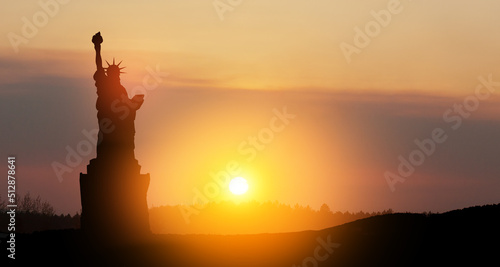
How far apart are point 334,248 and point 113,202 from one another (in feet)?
34.0

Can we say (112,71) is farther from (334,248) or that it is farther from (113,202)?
(334,248)

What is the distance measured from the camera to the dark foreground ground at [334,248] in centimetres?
3030

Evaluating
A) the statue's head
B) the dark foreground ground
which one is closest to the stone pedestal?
the dark foreground ground

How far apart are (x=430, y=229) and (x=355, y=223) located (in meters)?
3.16

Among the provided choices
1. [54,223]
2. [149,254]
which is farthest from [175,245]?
[54,223]

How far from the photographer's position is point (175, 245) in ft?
110

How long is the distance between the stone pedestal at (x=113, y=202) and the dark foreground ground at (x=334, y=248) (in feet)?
3.03

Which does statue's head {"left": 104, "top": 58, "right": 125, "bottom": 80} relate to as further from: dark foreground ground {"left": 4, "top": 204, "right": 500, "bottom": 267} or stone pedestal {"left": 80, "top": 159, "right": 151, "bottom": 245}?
dark foreground ground {"left": 4, "top": 204, "right": 500, "bottom": 267}

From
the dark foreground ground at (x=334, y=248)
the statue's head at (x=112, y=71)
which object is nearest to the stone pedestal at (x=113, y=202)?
the dark foreground ground at (x=334, y=248)

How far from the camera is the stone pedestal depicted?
3653cm

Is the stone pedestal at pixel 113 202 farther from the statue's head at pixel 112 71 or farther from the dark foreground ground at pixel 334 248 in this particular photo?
the statue's head at pixel 112 71

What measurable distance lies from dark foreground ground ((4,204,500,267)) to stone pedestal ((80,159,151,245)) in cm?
92

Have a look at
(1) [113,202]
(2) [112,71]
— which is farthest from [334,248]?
(2) [112,71]

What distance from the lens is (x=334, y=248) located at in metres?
31.5
